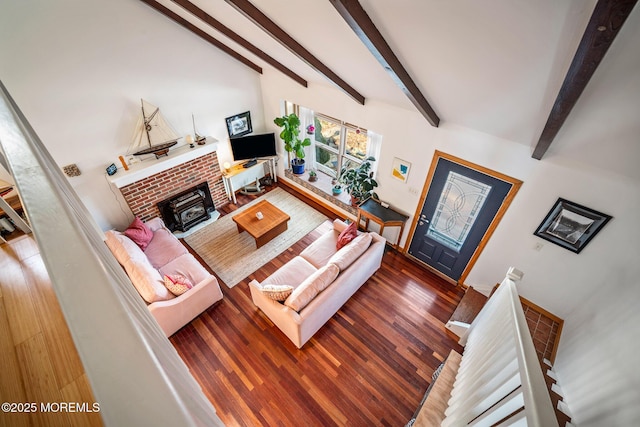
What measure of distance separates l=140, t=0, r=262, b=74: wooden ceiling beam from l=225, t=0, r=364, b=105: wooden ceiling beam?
205 centimetres

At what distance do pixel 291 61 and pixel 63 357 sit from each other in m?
4.05

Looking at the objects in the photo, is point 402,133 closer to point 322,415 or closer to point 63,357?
point 322,415

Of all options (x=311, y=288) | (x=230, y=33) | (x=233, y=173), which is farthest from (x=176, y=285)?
(x=230, y=33)

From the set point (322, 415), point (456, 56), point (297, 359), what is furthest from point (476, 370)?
point (456, 56)

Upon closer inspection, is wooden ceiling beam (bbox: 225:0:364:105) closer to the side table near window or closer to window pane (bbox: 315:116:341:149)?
window pane (bbox: 315:116:341:149)

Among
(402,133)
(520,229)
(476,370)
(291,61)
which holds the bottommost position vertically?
(476,370)

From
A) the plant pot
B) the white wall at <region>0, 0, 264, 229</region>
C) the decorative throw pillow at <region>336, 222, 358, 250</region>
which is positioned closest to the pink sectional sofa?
the white wall at <region>0, 0, 264, 229</region>

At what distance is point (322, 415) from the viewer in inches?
112

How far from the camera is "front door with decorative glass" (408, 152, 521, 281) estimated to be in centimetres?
336

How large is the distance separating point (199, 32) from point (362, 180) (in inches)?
131

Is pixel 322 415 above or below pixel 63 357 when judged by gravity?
below

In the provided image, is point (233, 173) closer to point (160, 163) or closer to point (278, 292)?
point (160, 163)

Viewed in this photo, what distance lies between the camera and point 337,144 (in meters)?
5.34

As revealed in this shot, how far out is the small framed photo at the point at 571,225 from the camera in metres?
2.74
